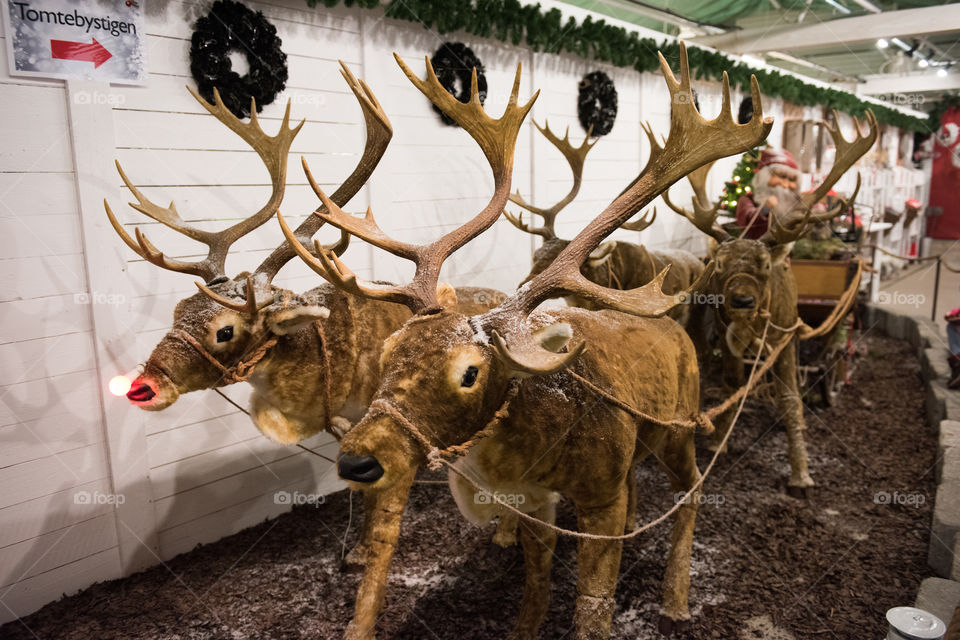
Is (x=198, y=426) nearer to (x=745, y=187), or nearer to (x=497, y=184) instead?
(x=497, y=184)

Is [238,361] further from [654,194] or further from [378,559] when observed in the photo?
[654,194]

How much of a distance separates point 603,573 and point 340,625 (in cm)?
125

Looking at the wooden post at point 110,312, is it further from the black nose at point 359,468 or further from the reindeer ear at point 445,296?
the black nose at point 359,468

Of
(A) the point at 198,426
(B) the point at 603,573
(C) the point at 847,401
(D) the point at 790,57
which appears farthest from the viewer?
(D) the point at 790,57

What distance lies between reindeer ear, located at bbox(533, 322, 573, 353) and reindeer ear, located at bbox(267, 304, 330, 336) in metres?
1.11

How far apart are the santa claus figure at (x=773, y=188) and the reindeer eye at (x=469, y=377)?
380 centimetres

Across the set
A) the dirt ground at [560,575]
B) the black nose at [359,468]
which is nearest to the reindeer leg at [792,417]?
the dirt ground at [560,575]

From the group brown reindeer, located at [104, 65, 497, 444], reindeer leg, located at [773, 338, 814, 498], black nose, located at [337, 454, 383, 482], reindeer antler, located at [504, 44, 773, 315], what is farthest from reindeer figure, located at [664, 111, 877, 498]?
black nose, located at [337, 454, 383, 482]

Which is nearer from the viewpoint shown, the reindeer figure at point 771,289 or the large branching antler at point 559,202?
the reindeer figure at point 771,289

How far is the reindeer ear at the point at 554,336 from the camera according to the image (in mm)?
1869

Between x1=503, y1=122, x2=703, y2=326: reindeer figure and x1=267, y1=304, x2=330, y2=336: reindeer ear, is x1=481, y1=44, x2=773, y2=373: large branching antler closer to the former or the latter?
x1=267, y1=304, x2=330, y2=336: reindeer ear

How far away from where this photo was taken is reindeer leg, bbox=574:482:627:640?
221 cm

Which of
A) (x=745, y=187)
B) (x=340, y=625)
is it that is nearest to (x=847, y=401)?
(x=745, y=187)

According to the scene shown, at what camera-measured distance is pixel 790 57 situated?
7.94 metres
